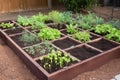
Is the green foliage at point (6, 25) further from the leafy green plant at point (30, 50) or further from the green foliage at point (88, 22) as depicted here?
the green foliage at point (88, 22)

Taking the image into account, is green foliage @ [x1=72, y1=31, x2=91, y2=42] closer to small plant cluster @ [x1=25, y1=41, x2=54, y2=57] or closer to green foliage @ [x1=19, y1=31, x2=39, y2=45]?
small plant cluster @ [x1=25, y1=41, x2=54, y2=57]

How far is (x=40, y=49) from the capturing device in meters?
3.43

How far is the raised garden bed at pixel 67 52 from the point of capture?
2793mm

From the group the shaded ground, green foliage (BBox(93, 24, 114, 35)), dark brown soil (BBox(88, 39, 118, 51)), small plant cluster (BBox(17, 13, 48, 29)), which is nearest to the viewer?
the shaded ground

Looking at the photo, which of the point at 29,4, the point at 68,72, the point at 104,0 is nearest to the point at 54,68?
the point at 68,72

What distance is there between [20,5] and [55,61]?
442 cm

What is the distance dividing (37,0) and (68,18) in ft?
8.88

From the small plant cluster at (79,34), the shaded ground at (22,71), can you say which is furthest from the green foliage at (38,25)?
the shaded ground at (22,71)

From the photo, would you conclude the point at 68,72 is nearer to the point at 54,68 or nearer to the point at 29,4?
the point at 54,68

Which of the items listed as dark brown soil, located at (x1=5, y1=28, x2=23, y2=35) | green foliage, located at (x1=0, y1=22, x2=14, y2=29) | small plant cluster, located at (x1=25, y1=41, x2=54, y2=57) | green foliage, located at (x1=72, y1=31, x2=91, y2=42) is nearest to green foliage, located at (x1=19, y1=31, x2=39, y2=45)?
small plant cluster, located at (x1=25, y1=41, x2=54, y2=57)

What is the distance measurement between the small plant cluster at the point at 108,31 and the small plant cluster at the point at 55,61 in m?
1.22

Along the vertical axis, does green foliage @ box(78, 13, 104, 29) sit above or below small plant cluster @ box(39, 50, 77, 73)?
above

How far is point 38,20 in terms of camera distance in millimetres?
4797

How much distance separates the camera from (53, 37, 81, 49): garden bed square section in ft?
11.8
